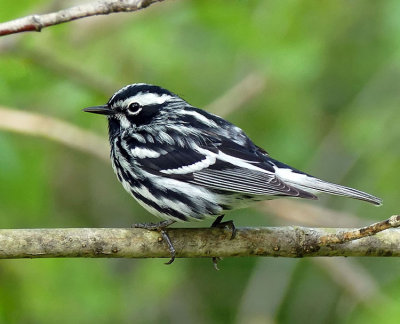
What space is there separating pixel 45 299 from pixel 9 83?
1.99m

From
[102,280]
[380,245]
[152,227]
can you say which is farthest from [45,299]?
[380,245]

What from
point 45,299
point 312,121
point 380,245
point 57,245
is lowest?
point 45,299

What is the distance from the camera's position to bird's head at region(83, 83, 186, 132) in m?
5.42

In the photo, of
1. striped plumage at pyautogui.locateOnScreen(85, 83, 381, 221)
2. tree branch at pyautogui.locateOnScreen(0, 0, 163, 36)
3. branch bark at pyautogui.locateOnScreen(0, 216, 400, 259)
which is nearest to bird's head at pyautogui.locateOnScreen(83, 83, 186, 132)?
striped plumage at pyautogui.locateOnScreen(85, 83, 381, 221)

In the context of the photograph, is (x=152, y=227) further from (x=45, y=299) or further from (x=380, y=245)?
(x=45, y=299)

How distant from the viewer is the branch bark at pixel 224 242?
13.8 feet

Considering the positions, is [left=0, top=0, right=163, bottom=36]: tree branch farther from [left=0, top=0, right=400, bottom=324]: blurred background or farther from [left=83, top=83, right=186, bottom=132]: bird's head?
[left=83, top=83, right=186, bottom=132]: bird's head

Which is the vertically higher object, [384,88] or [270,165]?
[384,88]

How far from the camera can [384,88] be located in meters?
7.61

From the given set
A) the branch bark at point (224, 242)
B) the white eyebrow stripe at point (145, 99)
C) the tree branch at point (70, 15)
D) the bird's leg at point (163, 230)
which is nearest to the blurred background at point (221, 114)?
the branch bark at point (224, 242)

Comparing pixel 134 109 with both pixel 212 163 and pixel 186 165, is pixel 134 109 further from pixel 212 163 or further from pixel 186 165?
pixel 212 163

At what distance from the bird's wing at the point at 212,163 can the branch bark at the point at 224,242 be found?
338 mm

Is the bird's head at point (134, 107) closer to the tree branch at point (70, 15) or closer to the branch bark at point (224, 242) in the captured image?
the branch bark at point (224, 242)

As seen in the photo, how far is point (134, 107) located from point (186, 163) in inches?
26.8
